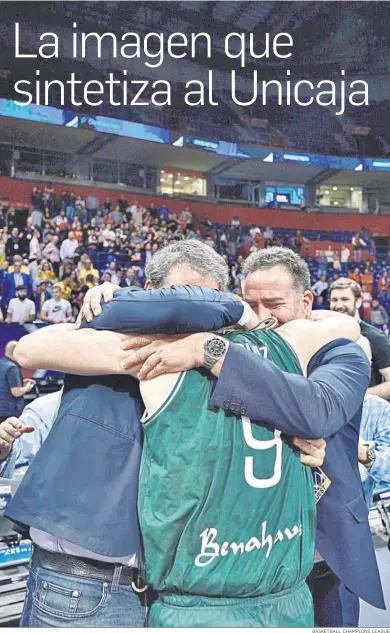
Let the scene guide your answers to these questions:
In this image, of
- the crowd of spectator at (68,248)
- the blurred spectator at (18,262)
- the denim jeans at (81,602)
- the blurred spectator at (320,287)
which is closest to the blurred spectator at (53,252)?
the crowd of spectator at (68,248)

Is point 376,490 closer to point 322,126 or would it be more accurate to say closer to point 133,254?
point 322,126

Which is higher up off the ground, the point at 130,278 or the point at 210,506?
the point at 130,278

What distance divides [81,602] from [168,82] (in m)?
1.70

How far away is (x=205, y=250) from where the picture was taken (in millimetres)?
974

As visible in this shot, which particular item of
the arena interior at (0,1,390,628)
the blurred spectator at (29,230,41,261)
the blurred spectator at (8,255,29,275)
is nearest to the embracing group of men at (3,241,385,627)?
the arena interior at (0,1,390,628)

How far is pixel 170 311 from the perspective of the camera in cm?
77

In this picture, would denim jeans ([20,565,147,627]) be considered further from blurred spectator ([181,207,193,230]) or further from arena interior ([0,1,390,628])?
blurred spectator ([181,207,193,230])

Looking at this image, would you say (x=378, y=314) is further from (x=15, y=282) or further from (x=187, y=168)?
(x=15, y=282)

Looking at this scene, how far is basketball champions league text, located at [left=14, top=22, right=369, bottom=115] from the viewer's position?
1.84 metres

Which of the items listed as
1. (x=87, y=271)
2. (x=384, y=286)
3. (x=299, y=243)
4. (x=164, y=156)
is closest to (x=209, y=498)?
(x=384, y=286)

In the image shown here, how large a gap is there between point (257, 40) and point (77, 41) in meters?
0.62

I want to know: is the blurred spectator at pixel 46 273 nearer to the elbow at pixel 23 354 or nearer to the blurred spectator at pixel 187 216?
the blurred spectator at pixel 187 216

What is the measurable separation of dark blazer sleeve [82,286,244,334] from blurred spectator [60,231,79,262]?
5324 millimetres

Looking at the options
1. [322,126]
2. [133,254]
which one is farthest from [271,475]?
[133,254]
